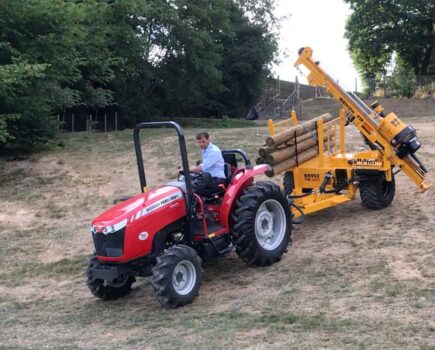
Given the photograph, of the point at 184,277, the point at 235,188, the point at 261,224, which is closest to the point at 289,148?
the point at 261,224

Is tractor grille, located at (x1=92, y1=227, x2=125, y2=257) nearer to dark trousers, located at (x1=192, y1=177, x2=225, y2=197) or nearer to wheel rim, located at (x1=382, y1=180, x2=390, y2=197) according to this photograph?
dark trousers, located at (x1=192, y1=177, x2=225, y2=197)

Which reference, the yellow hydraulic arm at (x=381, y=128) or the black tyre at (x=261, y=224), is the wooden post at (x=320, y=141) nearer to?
the yellow hydraulic arm at (x=381, y=128)

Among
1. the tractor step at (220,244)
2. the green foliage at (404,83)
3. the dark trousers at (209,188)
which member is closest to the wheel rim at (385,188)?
the dark trousers at (209,188)

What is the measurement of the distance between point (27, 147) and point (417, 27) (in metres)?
31.0

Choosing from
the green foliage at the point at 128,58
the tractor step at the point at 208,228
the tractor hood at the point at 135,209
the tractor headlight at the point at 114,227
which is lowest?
the tractor step at the point at 208,228

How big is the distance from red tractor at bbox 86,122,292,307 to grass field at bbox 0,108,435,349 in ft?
0.88

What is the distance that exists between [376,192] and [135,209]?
14.8ft

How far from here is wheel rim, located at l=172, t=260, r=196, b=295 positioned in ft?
22.0

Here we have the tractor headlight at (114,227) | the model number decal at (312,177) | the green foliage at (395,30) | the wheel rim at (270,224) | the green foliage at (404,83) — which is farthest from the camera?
the green foliage at (395,30)

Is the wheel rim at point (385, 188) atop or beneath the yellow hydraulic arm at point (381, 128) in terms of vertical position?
beneath

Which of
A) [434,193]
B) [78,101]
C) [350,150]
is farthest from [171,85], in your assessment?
[434,193]

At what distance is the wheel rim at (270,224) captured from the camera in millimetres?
7832

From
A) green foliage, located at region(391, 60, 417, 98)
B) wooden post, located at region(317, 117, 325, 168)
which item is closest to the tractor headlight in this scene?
wooden post, located at region(317, 117, 325, 168)

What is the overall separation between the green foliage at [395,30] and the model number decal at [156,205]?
116 feet
